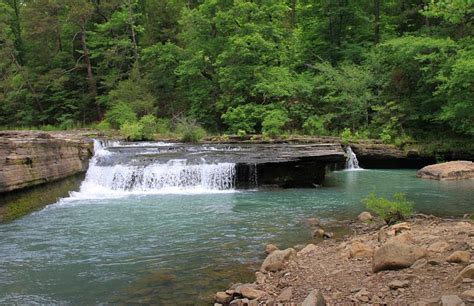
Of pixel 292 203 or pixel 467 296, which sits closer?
pixel 467 296

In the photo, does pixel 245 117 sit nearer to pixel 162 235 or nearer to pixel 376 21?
pixel 376 21

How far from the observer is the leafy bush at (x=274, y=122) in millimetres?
22969

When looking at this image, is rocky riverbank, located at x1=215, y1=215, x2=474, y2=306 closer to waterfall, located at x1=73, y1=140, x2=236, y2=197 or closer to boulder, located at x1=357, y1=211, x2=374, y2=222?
boulder, located at x1=357, y1=211, x2=374, y2=222

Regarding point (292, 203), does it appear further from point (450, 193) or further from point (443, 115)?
point (443, 115)

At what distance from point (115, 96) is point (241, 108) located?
31.9ft

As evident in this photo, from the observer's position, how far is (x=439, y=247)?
5156 mm

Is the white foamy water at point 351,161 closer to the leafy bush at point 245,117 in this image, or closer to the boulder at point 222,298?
the leafy bush at point 245,117

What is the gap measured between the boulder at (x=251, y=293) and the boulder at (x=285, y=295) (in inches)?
10.0

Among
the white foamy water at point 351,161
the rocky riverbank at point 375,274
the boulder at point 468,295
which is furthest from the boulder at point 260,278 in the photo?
the white foamy water at point 351,161

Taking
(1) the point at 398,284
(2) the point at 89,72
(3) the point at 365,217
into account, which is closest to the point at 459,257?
(1) the point at 398,284

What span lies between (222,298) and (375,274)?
73.0 inches

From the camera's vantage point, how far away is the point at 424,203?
1102 centimetres

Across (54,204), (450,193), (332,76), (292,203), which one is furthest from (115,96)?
(450,193)

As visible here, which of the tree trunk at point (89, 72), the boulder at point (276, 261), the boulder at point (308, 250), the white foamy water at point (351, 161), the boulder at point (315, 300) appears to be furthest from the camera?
the tree trunk at point (89, 72)
